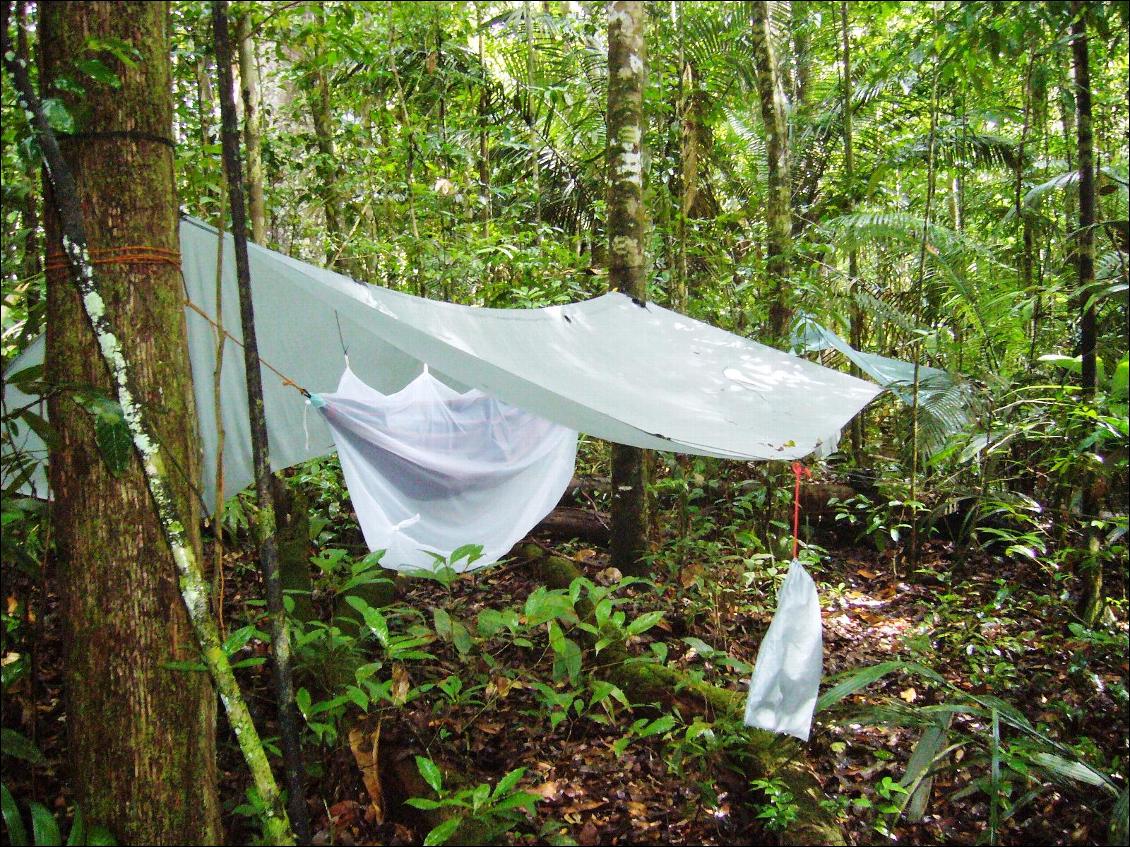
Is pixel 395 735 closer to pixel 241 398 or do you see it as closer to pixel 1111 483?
pixel 241 398

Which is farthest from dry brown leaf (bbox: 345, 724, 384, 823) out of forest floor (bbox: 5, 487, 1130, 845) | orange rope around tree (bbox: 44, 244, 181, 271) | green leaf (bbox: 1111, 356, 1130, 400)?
green leaf (bbox: 1111, 356, 1130, 400)

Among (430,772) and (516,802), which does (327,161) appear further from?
(516,802)

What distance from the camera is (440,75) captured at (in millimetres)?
4371

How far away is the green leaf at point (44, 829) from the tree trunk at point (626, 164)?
7.45 ft

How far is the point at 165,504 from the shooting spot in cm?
142

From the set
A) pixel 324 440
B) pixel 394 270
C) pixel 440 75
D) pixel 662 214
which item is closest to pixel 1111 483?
pixel 662 214

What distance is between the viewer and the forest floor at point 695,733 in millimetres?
1902

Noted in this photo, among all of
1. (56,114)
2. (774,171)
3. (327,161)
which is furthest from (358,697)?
(774,171)

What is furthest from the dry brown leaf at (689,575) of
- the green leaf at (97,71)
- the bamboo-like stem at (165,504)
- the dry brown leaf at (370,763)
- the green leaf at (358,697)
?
the green leaf at (97,71)

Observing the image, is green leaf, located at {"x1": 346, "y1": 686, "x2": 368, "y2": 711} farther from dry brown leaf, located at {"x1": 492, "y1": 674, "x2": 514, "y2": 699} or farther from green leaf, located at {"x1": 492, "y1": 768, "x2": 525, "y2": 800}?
dry brown leaf, located at {"x1": 492, "y1": 674, "x2": 514, "y2": 699}

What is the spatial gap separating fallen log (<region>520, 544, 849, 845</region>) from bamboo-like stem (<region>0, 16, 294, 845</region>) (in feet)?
3.86

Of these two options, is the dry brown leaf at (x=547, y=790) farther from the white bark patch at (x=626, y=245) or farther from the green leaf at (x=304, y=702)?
the white bark patch at (x=626, y=245)

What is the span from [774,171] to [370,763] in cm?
339

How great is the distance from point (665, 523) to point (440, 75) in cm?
277
